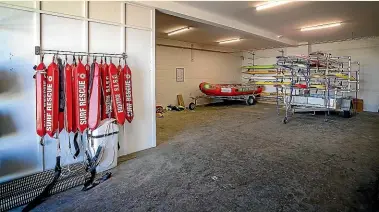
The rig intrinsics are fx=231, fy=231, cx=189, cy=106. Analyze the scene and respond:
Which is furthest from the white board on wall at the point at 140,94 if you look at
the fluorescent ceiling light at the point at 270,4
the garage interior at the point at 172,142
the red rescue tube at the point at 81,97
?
the fluorescent ceiling light at the point at 270,4

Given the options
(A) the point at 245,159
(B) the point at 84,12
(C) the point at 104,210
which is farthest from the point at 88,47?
(A) the point at 245,159

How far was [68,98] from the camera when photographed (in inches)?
110

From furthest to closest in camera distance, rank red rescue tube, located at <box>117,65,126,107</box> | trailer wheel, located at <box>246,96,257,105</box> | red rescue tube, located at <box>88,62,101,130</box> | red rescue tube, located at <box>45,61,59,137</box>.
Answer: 1. trailer wheel, located at <box>246,96,257,105</box>
2. red rescue tube, located at <box>117,65,126,107</box>
3. red rescue tube, located at <box>88,62,101,130</box>
4. red rescue tube, located at <box>45,61,59,137</box>

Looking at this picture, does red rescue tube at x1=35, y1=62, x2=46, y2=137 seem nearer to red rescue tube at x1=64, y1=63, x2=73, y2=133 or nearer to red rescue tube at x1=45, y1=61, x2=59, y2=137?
red rescue tube at x1=45, y1=61, x2=59, y2=137

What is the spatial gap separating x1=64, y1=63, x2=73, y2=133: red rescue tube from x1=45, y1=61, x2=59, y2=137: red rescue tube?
10 centimetres

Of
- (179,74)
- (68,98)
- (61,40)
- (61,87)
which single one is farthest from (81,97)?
(179,74)

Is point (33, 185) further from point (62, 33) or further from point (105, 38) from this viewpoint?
point (105, 38)

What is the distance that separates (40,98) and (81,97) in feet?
1.41

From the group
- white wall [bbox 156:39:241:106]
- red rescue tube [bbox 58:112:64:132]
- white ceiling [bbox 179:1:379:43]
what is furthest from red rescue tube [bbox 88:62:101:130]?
white wall [bbox 156:39:241:106]

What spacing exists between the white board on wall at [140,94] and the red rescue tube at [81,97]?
0.85 m

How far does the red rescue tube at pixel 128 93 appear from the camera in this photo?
3.42 meters

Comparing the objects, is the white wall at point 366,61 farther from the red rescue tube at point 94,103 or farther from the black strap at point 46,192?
the black strap at point 46,192

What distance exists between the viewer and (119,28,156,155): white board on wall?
12.2 feet

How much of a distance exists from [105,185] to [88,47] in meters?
1.86
